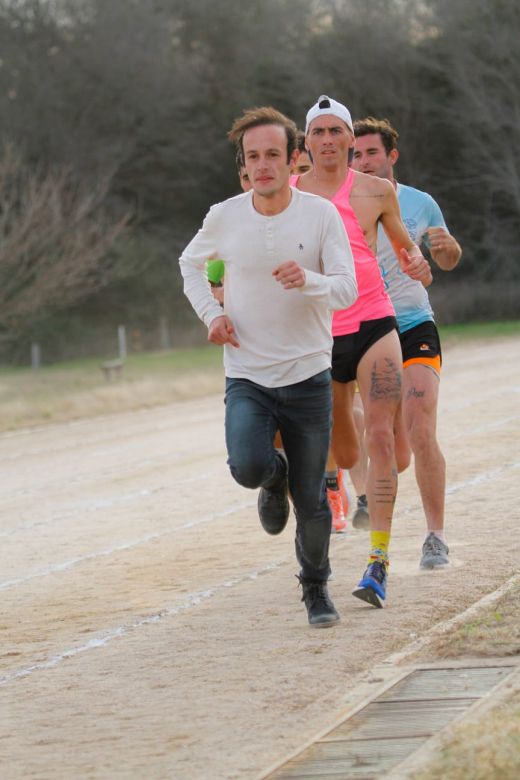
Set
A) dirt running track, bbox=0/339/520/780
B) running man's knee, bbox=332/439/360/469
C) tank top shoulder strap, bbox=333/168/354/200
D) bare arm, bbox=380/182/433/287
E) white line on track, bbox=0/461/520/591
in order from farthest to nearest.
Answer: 1. white line on track, bbox=0/461/520/591
2. running man's knee, bbox=332/439/360/469
3. bare arm, bbox=380/182/433/287
4. tank top shoulder strap, bbox=333/168/354/200
5. dirt running track, bbox=0/339/520/780

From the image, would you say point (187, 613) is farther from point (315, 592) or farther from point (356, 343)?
point (356, 343)

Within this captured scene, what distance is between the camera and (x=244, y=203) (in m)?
6.87

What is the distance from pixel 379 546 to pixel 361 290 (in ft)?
4.37

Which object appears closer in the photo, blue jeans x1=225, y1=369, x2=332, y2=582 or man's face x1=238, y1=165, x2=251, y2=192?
blue jeans x1=225, y1=369, x2=332, y2=582

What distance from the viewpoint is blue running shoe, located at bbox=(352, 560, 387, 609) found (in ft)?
23.7

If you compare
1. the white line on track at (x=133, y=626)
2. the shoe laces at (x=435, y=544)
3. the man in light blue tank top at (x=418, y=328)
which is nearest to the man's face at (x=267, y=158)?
the man in light blue tank top at (x=418, y=328)

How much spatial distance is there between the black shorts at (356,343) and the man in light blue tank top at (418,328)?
63cm

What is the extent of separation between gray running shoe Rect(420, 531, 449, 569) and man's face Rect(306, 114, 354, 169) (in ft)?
6.98

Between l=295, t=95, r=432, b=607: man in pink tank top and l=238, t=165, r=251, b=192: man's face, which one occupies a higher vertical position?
l=238, t=165, r=251, b=192: man's face

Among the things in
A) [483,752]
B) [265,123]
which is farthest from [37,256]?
[483,752]

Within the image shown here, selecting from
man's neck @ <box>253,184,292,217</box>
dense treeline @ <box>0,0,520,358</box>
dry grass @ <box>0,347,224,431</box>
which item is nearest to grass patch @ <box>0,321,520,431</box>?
dry grass @ <box>0,347,224,431</box>

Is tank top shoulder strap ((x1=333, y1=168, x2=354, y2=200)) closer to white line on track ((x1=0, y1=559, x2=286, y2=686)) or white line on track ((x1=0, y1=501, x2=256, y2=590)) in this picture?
white line on track ((x1=0, y1=559, x2=286, y2=686))

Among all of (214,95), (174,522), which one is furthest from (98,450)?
(214,95)

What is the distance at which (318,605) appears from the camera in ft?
22.9
